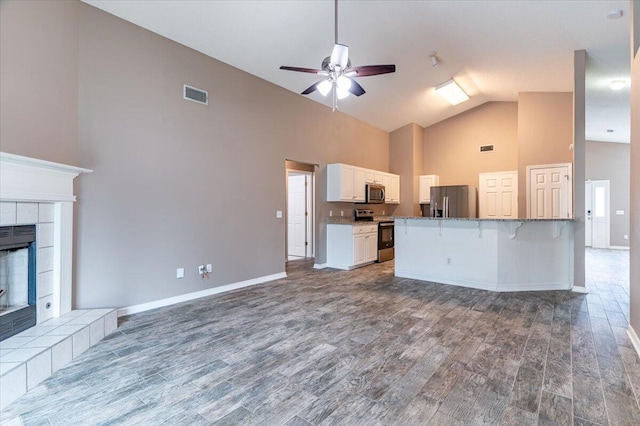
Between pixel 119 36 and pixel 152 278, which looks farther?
pixel 152 278

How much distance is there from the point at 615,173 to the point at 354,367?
1059 centimetres

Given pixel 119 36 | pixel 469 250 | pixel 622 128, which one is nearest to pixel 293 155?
pixel 119 36

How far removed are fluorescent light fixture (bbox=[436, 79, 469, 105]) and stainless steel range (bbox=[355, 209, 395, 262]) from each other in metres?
2.84

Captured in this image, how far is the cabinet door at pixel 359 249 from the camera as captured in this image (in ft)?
19.7

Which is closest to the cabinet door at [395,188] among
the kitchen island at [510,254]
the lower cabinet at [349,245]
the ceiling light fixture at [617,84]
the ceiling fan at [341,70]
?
the lower cabinet at [349,245]

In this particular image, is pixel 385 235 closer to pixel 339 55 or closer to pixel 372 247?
pixel 372 247

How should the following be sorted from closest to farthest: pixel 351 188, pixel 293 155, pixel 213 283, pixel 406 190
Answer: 1. pixel 213 283
2. pixel 293 155
3. pixel 351 188
4. pixel 406 190

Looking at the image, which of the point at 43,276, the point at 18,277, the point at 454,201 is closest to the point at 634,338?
the point at 454,201

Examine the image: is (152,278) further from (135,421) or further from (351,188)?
(351,188)

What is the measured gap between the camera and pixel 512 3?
3508mm

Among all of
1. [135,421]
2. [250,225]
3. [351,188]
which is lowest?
[135,421]

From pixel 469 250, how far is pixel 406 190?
362 cm

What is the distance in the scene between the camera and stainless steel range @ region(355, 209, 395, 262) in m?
6.74

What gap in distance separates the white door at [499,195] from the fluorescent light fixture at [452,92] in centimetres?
193
